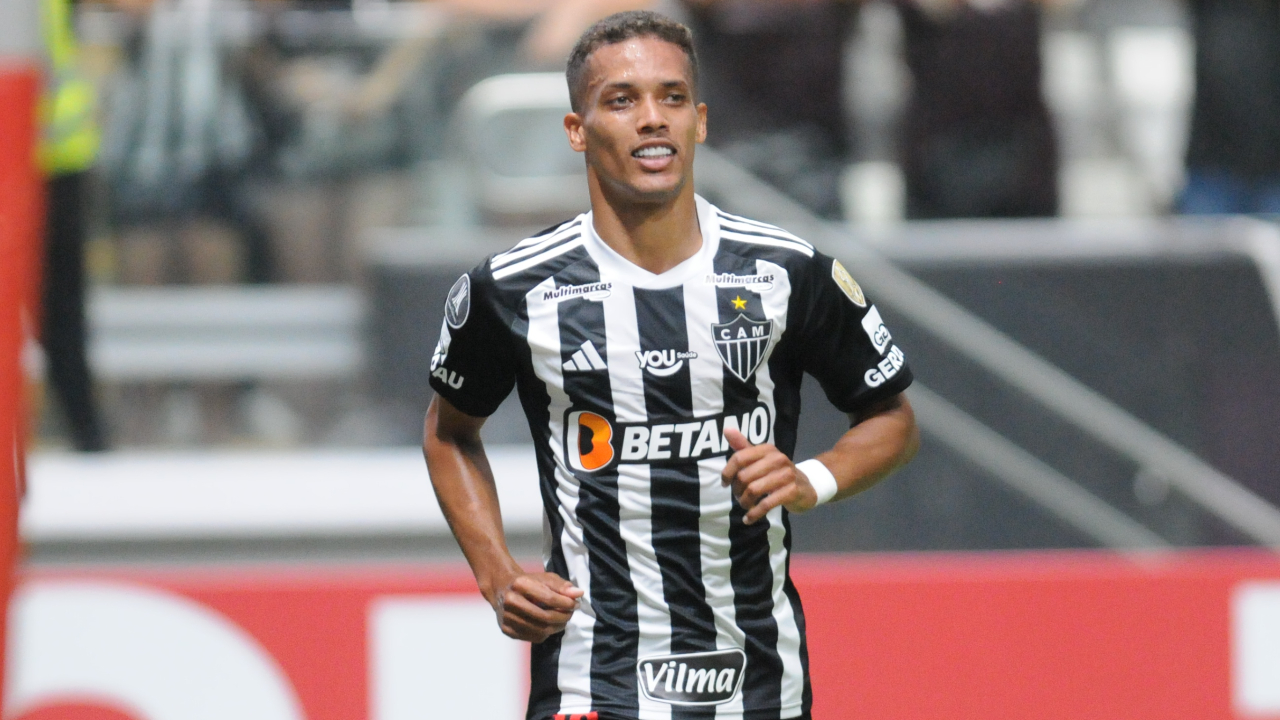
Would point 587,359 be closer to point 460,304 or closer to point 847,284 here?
point 460,304

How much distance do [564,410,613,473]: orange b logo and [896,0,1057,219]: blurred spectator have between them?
415 cm

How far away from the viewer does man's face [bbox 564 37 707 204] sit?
282 centimetres

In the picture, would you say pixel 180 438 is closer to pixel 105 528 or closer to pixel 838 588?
pixel 105 528

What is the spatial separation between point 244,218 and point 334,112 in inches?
23.1

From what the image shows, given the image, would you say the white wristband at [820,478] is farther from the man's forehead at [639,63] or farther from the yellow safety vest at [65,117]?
the yellow safety vest at [65,117]

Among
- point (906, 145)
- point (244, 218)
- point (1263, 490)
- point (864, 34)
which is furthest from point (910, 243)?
point (244, 218)

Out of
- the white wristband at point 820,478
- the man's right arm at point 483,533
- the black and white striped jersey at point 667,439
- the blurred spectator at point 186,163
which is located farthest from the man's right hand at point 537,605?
the blurred spectator at point 186,163

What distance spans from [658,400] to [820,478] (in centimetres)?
32

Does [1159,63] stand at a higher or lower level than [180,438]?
higher

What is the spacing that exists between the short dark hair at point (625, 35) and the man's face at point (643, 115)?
1 centimetres

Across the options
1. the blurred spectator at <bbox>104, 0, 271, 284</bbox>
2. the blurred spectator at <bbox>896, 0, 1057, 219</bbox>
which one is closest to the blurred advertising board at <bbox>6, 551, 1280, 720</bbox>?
the blurred spectator at <bbox>104, 0, 271, 284</bbox>

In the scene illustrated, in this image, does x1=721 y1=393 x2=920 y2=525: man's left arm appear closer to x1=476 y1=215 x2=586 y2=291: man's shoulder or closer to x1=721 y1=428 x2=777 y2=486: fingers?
x1=721 y1=428 x2=777 y2=486: fingers

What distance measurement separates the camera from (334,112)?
6.84 metres

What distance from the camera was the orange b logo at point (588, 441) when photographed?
291 cm
